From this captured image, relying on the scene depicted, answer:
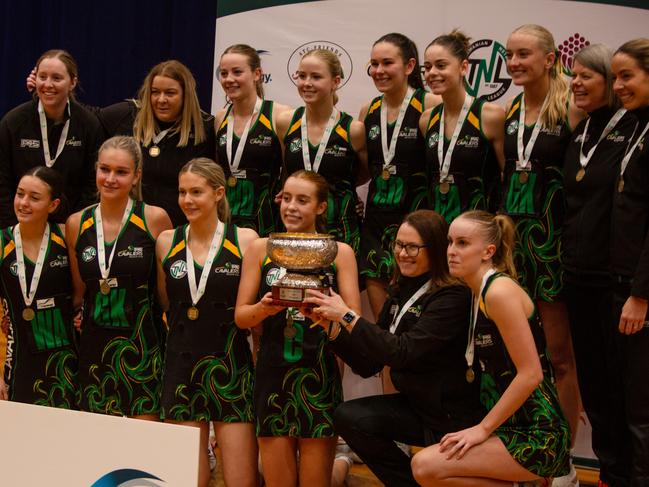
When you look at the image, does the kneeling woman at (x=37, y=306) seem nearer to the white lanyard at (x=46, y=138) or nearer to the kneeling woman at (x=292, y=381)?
the white lanyard at (x=46, y=138)

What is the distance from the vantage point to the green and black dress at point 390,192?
168 inches

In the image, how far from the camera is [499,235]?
11.1 feet

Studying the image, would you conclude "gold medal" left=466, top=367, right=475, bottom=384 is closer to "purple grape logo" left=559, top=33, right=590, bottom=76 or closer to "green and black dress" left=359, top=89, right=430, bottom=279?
"green and black dress" left=359, top=89, right=430, bottom=279

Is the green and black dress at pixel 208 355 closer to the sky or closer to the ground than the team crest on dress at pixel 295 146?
closer to the ground

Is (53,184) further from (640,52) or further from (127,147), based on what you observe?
(640,52)

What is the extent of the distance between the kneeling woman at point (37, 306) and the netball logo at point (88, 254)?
0.16 m

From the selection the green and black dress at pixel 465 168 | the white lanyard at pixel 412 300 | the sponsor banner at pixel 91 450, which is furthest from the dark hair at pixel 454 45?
the sponsor banner at pixel 91 450

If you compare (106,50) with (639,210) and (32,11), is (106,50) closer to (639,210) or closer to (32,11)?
(32,11)

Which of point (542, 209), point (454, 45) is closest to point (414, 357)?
point (542, 209)

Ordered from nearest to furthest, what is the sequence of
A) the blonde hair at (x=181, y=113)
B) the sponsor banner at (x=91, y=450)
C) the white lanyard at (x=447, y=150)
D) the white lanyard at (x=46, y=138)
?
the sponsor banner at (x=91, y=450)
the white lanyard at (x=447, y=150)
the blonde hair at (x=181, y=113)
the white lanyard at (x=46, y=138)

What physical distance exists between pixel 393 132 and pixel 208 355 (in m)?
1.45

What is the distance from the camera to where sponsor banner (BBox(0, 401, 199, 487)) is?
2154 millimetres

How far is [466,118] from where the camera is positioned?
4.21 m

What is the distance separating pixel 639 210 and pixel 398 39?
1.54m
